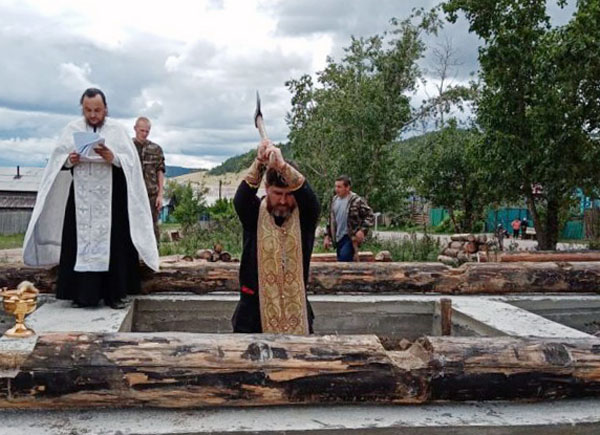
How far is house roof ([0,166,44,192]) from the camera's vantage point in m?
37.2

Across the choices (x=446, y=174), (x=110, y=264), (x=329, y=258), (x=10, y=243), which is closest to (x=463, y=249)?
(x=329, y=258)

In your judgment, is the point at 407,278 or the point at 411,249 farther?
the point at 411,249

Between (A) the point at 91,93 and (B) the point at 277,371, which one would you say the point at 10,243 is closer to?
(A) the point at 91,93

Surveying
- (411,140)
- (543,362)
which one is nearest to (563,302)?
(543,362)

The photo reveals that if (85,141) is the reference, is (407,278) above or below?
below

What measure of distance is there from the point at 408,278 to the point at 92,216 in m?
2.65

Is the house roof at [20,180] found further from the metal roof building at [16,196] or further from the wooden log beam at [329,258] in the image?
the wooden log beam at [329,258]

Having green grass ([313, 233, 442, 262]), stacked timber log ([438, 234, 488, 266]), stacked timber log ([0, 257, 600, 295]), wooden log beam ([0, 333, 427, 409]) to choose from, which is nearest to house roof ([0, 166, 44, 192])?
green grass ([313, 233, 442, 262])

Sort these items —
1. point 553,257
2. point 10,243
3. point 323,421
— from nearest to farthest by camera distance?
1. point 323,421
2. point 553,257
3. point 10,243

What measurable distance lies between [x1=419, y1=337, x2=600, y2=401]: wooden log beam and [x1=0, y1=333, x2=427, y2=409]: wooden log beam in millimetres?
123

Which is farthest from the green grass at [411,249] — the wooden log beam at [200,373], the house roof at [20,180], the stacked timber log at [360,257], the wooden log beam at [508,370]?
the house roof at [20,180]

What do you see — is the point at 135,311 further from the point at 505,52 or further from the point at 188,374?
the point at 505,52

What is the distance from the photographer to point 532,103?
13.3 meters

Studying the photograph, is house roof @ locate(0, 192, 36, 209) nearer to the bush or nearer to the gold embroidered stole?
the bush
